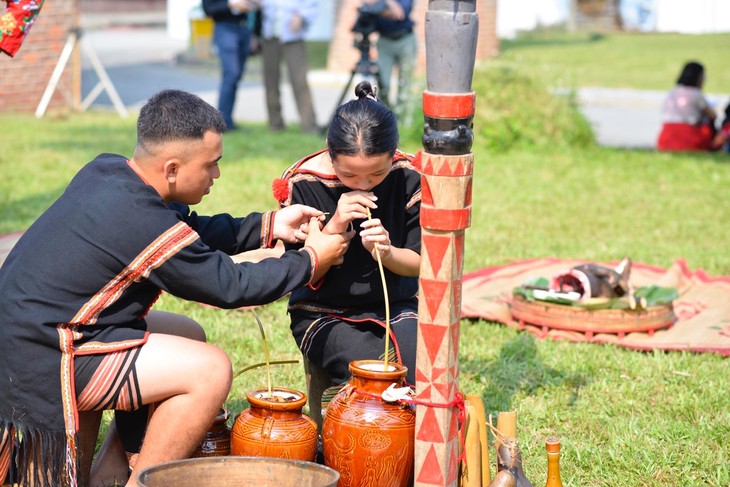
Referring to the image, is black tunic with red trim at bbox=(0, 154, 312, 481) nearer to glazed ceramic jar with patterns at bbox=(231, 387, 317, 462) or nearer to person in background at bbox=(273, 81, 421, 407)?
glazed ceramic jar with patterns at bbox=(231, 387, 317, 462)

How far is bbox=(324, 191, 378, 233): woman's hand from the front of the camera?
324cm

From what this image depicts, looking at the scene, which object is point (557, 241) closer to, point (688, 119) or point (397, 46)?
point (397, 46)

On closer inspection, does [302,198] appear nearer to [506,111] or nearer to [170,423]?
[170,423]

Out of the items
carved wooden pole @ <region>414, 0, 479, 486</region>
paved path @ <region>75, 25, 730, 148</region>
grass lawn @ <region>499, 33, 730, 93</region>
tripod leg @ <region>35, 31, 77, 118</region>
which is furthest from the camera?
grass lawn @ <region>499, 33, 730, 93</region>

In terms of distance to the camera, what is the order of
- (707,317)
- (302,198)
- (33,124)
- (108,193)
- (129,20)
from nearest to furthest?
(108,193) < (302,198) < (707,317) < (33,124) < (129,20)

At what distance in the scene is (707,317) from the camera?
18.2 ft

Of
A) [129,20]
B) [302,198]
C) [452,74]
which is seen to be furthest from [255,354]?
[129,20]

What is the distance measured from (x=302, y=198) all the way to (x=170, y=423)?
39.9 inches

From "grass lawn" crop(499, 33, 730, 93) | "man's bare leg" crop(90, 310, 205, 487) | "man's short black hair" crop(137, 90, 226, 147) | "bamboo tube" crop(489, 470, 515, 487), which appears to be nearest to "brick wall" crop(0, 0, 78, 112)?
"grass lawn" crop(499, 33, 730, 93)

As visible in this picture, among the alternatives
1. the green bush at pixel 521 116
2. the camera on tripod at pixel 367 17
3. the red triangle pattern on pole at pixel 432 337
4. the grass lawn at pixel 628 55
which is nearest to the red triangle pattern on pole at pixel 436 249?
the red triangle pattern on pole at pixel 432 337

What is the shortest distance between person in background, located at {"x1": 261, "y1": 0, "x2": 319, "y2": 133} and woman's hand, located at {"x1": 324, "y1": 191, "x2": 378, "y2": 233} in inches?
336

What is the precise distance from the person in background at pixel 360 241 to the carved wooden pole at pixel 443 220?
1.52 feet

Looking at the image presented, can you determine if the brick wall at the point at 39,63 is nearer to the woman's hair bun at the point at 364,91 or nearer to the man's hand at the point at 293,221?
the woman's hair bun at the point at 364,91

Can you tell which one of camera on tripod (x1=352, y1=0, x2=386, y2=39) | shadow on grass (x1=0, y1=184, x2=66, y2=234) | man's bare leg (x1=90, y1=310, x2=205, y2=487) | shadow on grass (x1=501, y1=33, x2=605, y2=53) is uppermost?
camera on tripod (x1=352, y1=0, x2=386, y2=39)
